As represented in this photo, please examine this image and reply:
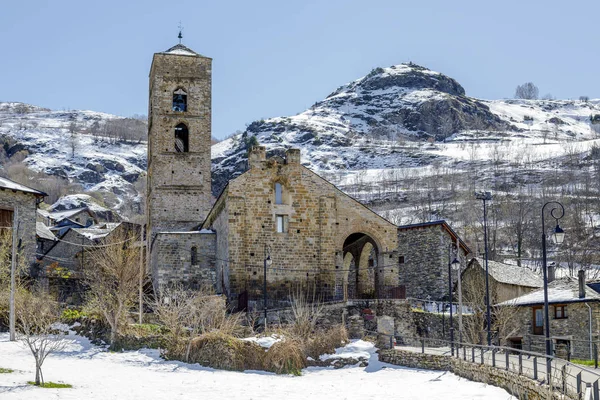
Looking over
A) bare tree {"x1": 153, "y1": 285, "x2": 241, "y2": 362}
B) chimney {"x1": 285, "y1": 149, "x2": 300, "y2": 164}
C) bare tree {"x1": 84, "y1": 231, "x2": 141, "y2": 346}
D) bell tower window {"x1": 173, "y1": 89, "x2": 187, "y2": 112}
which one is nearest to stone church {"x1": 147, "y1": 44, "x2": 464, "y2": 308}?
chimney {"x1": 285, "y1": 149, "x2": 300, "y2": 164}

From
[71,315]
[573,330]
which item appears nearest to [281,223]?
[71,315]

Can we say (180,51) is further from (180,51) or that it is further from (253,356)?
(253,356)

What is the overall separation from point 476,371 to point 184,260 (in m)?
22.7

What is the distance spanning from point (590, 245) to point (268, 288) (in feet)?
259

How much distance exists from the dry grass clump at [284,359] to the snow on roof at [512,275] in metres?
21.9

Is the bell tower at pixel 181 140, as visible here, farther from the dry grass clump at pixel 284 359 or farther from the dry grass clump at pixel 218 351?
the dry grass clump at pixel 284 359

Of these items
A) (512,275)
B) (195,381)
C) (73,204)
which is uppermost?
(73,204)

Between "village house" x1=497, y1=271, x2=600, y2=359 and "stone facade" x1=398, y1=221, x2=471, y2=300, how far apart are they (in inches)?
234

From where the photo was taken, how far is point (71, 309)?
140ft

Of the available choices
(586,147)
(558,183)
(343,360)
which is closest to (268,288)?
(343,360)

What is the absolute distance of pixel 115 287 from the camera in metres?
43.2

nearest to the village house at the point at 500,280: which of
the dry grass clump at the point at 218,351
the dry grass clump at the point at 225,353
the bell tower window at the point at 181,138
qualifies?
the dry grass clump at the point at 225,353

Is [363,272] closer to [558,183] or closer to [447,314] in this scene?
[447,314]

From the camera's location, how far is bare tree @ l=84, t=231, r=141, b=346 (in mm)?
37312
